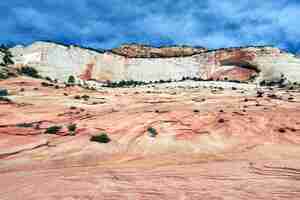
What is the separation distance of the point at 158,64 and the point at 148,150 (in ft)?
165

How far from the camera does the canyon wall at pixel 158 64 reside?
61.1 m

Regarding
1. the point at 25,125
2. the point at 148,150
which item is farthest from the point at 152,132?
the point at 25,125

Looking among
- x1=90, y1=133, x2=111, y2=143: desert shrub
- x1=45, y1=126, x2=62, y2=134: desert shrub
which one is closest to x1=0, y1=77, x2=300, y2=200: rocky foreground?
x1=90, y1=133, x2=111, y2=143: desert shrub

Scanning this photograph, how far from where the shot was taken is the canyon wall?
6112 centimetres

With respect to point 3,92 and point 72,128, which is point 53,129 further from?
point 3,92

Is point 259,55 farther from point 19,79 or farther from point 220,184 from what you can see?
point 220,184

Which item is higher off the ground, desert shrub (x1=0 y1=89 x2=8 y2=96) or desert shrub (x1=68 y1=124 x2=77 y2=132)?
desert shrub (x1=0 y1=89 x2=8 y2=96)

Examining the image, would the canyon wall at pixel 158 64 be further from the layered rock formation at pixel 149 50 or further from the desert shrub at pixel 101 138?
the desert shrub at pixel 101 138

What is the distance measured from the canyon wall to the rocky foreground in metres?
30.7

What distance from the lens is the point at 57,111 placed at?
2530 cm

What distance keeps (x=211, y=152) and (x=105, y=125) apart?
249 inches

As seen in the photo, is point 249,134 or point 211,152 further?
point 249,134

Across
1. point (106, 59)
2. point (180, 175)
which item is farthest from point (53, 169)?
point (106, 59)

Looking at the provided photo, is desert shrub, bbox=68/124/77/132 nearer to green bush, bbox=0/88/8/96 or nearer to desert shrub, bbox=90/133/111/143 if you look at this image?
desert shrub, bbox=90/133/111/143
